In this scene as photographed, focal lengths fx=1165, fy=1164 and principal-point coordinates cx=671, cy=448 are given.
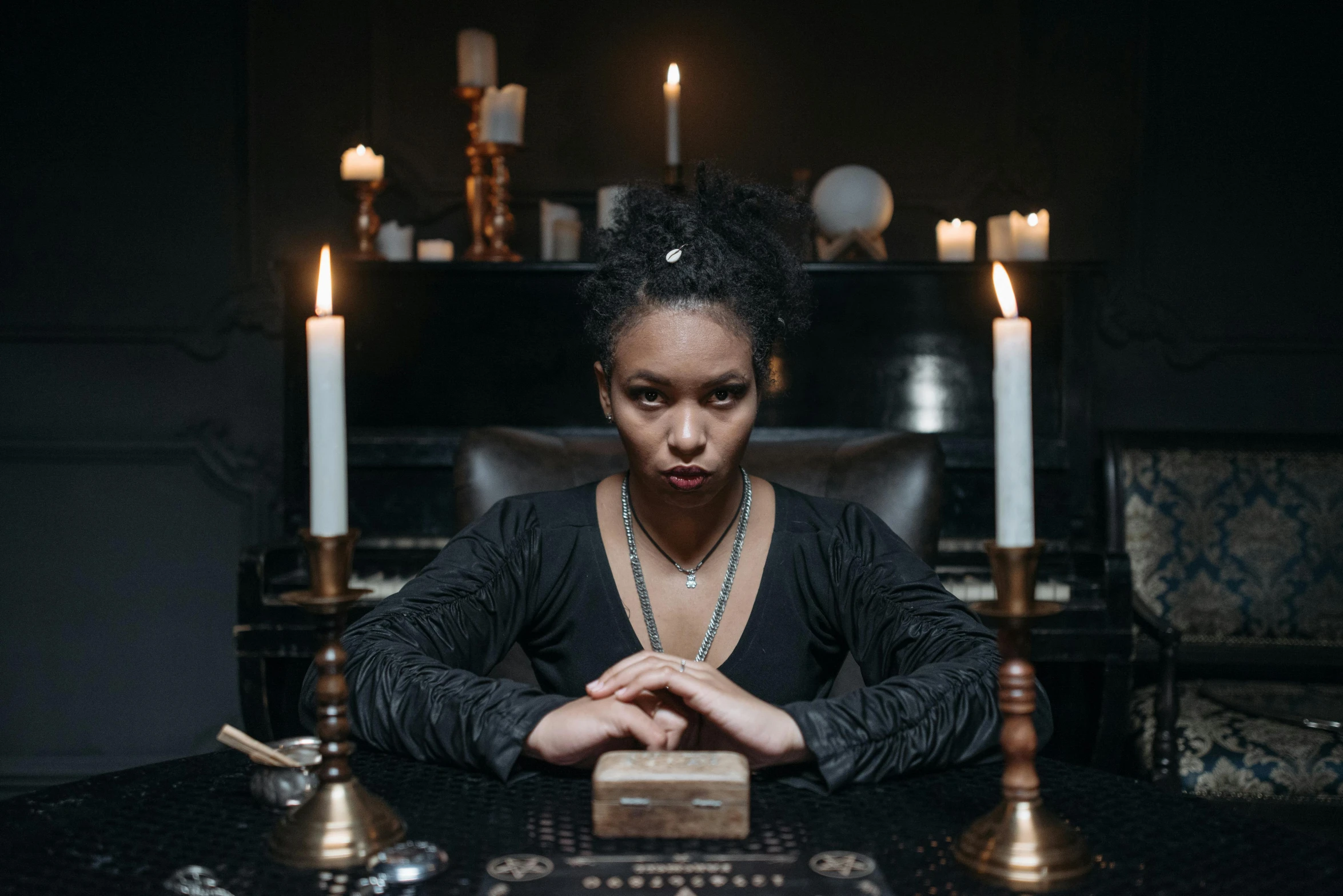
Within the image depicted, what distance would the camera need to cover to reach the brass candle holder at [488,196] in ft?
11.0

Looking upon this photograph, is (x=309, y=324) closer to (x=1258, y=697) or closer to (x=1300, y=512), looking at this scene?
(x=1258, y=697)

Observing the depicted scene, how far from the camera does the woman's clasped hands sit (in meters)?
1.21

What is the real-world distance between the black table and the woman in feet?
0.22

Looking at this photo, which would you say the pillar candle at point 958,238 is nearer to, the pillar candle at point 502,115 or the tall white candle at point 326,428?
the pillar candle at point 502,115

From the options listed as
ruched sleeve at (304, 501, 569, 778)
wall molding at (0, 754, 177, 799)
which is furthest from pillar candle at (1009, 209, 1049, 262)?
wall molding at (0, 754, 177, 799)

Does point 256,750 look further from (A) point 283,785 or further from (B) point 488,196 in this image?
(B) point 488,196

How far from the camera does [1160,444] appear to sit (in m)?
3.48

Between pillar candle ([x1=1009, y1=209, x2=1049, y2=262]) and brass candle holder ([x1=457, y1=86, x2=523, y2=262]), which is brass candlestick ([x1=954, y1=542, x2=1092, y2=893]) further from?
brass candle holder ([x1=457, y1=86, x2=523, y2=262])

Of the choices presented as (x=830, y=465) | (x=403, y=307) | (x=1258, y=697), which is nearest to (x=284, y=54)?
(x=403, y=307)

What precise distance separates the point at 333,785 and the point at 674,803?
293 mm

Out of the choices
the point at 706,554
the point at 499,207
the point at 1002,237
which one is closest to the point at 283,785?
the point at 706,554

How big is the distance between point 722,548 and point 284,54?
112 inches

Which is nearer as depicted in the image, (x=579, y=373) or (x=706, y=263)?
(x=706, y=263)

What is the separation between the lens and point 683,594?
1760 mm
